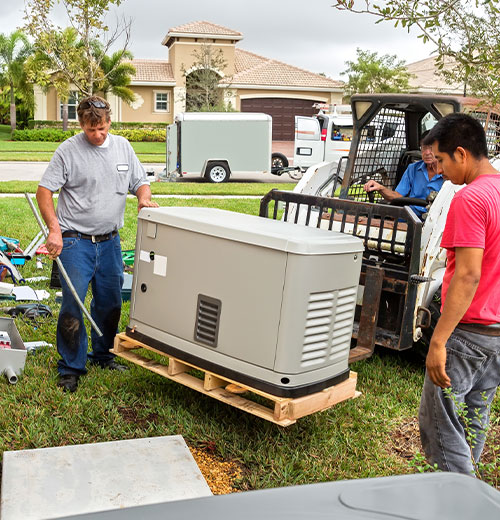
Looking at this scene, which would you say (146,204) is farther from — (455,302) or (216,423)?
(455,302)

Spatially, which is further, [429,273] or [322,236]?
[429,273]

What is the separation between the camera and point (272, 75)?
41.7 metres

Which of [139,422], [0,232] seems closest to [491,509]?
[139,422]

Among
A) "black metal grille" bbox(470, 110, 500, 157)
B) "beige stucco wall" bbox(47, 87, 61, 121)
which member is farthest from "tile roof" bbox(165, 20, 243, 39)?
"black metal grille" bbox(470, 110, 500, 157)

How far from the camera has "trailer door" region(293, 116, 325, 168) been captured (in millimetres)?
21781

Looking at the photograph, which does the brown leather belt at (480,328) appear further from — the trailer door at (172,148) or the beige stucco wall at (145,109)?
the beige stucco wall at (145,109)

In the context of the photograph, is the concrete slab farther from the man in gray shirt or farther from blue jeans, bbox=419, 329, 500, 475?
blue jeans, bbox=419, 329, 500, 475

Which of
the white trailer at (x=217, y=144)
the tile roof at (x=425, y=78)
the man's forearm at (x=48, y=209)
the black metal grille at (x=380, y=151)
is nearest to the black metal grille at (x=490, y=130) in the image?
the black metal grille at (x=380, y=151)

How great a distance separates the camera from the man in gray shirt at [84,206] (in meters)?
4.54

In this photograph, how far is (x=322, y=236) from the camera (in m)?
3.80

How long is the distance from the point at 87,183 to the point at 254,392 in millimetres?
1920

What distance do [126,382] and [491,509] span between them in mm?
3572

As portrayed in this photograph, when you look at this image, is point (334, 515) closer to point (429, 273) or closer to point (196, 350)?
point (196, 350)

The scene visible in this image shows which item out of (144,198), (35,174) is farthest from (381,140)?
(35,174)
